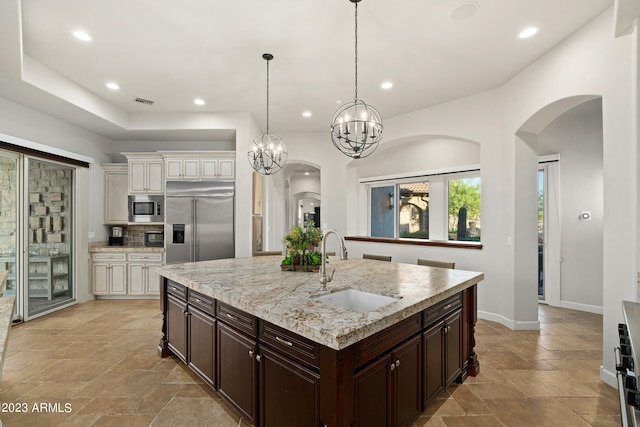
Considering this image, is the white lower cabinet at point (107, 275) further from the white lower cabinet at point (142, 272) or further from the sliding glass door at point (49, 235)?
the sliding glass door at point (49, 235)

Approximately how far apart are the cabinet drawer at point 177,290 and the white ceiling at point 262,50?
2404 mm

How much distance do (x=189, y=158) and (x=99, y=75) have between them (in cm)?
172

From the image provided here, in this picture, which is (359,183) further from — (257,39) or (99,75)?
(99,75)

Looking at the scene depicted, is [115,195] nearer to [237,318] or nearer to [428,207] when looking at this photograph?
[237,318]

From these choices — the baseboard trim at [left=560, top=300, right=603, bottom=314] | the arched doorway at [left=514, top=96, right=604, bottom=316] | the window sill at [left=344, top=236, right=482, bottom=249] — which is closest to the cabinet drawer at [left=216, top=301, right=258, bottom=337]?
the window sill at [left=344, top=236, right=482, bottom=249]

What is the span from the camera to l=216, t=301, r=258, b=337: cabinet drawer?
1.80m

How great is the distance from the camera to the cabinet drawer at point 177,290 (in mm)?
2580

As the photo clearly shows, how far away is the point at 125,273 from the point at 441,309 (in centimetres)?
527

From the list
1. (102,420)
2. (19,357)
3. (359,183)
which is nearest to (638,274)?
(102,420)

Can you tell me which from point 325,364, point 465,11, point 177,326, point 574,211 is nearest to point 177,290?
point 177,326

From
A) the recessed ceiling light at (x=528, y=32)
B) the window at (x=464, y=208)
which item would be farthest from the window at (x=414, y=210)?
the recessed ceiling light at (x=528, y=32)

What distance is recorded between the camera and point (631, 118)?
2.30 metres

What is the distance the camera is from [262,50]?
3.19 m

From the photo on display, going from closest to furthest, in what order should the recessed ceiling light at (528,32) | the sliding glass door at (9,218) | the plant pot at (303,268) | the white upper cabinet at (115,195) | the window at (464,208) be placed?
the plant pot at (303,268) → the recessed ceiling light at (528,32) → the sliding glass door at (9,218) → the window at (464,208) → the white upper cabinet at (115,195)
